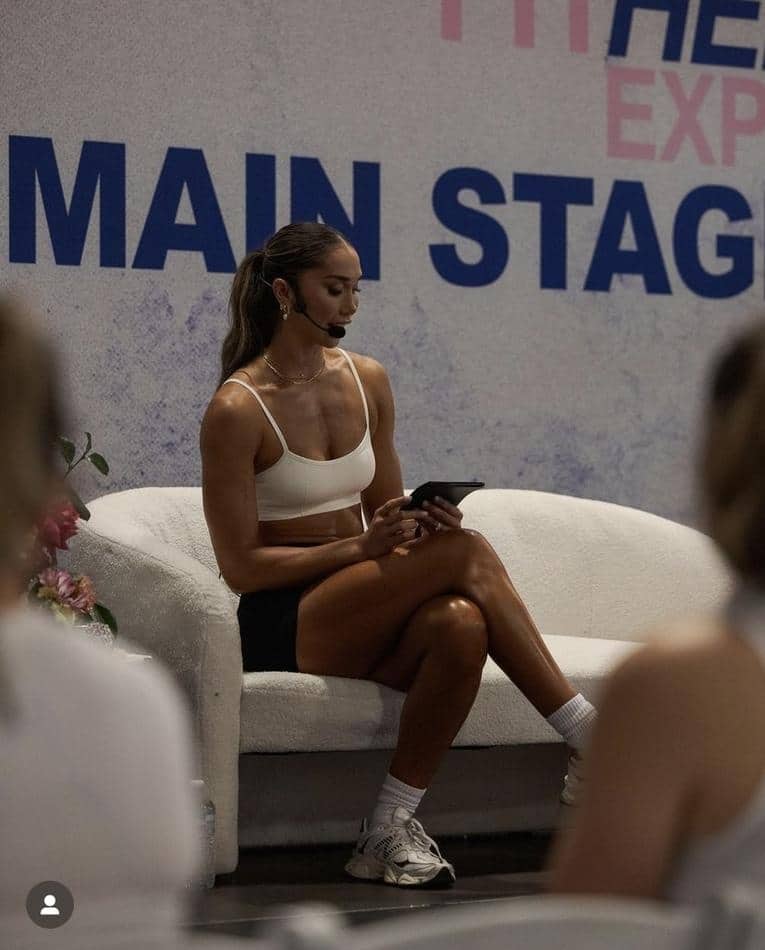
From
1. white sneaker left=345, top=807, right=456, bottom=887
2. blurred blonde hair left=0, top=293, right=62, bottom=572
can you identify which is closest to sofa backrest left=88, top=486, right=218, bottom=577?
white sneaker left=345, top=807, right=456, bottom=887

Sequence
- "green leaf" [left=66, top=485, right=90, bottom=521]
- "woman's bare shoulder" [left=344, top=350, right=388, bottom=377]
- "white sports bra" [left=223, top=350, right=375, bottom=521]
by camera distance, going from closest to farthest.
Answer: "green leaf" [left=66, top=485, right=90, bottom=521] < "white sports bra" [left=223, top=350, right=375, bottom=521] < "woman's bare shoulder" [left=344, top=350, right=388, bottom=377]

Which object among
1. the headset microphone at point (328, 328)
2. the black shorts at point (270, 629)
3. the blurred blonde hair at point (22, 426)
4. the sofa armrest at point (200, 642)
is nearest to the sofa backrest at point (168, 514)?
the sofa armrest at point (200, 642)

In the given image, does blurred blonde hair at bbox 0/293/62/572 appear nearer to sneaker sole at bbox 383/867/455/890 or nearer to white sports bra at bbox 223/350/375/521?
A: sneaker sole at bbox 383/867/455/890

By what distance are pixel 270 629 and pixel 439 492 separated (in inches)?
20.2

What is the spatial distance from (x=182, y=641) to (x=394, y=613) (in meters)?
0.46

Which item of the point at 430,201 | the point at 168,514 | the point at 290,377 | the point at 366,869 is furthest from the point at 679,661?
the point at 430,201

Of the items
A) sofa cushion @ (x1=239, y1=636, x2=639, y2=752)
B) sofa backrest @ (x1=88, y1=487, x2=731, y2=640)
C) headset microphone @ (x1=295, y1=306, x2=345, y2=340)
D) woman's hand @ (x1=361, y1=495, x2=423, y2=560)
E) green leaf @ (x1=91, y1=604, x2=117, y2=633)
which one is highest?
headset microphone @ (x1=295, y1=306, x2=345, y2=340)

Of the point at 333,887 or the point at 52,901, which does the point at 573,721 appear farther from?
the point at 52,901

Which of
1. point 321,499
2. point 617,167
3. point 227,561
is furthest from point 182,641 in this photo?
point 617,167

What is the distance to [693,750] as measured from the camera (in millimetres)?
879

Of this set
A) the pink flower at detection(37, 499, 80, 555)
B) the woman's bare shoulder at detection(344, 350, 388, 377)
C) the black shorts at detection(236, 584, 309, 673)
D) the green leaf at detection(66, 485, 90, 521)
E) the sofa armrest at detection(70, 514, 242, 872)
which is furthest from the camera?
the woman's bare shoulder at detection(344, 350, 388, 377)

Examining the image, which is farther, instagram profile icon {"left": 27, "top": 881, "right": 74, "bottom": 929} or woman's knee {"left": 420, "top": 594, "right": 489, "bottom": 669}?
woman's knee {"left": 420, "top": 594, "right": 489, "bottom": 669}

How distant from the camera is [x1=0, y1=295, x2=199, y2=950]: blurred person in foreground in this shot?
89 centimetres

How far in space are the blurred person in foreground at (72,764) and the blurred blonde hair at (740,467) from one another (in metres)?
0.35
